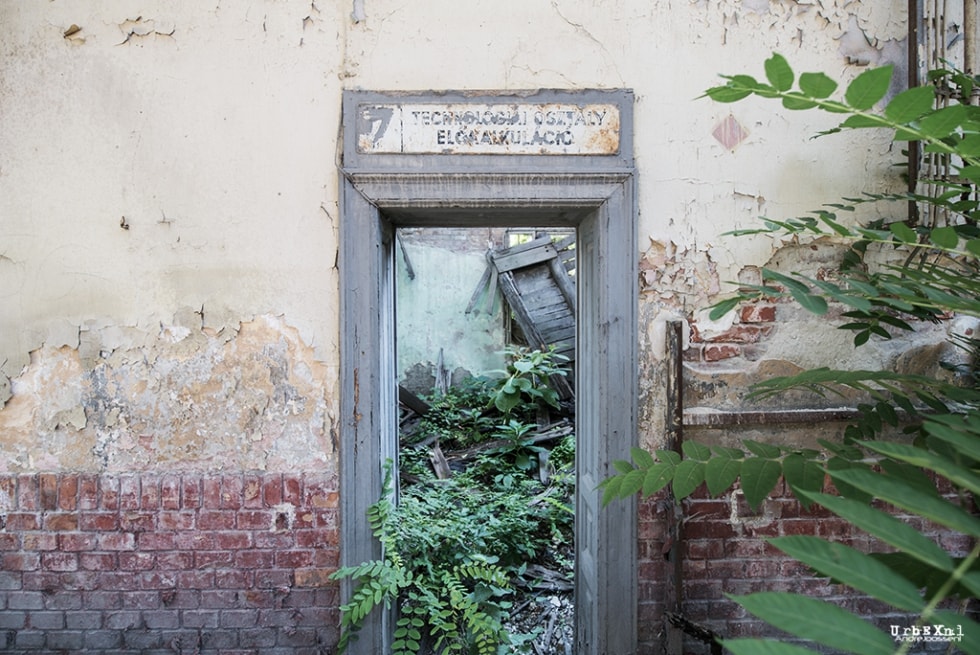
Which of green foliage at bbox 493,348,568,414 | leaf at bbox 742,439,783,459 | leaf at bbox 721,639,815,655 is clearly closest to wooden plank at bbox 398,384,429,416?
green foliage at bbox 493,348,568,414

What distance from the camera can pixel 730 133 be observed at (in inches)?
104

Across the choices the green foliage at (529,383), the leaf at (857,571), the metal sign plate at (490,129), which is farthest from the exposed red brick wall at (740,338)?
the green foliage at (529,383)

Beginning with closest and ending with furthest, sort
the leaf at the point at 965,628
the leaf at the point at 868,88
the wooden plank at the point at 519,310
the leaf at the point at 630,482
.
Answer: the leaf at the point at 965,628, the leaf at the point at 868,88, the leaf at the point at 630,482, the wooden plank at the point at 519,310

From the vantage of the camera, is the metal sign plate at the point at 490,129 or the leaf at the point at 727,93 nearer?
the leaf at the point at 727,93

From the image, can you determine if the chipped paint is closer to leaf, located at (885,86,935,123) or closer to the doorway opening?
the doorway opening

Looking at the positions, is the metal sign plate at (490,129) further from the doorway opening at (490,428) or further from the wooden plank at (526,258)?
the wooden plank at (526,258)

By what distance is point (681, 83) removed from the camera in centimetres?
263

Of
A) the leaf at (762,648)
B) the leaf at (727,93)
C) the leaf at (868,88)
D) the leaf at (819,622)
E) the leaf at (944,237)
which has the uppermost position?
the leaf at (727,93)

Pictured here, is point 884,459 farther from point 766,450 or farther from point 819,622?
point 819,622

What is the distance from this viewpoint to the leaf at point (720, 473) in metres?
1.74

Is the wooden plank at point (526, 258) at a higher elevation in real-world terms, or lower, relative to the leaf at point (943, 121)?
higher

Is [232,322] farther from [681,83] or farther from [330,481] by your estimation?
[681,83]

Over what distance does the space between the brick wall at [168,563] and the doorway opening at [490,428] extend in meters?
0.52

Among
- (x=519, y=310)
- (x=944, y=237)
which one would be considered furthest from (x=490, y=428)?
(x=944, y=237)
